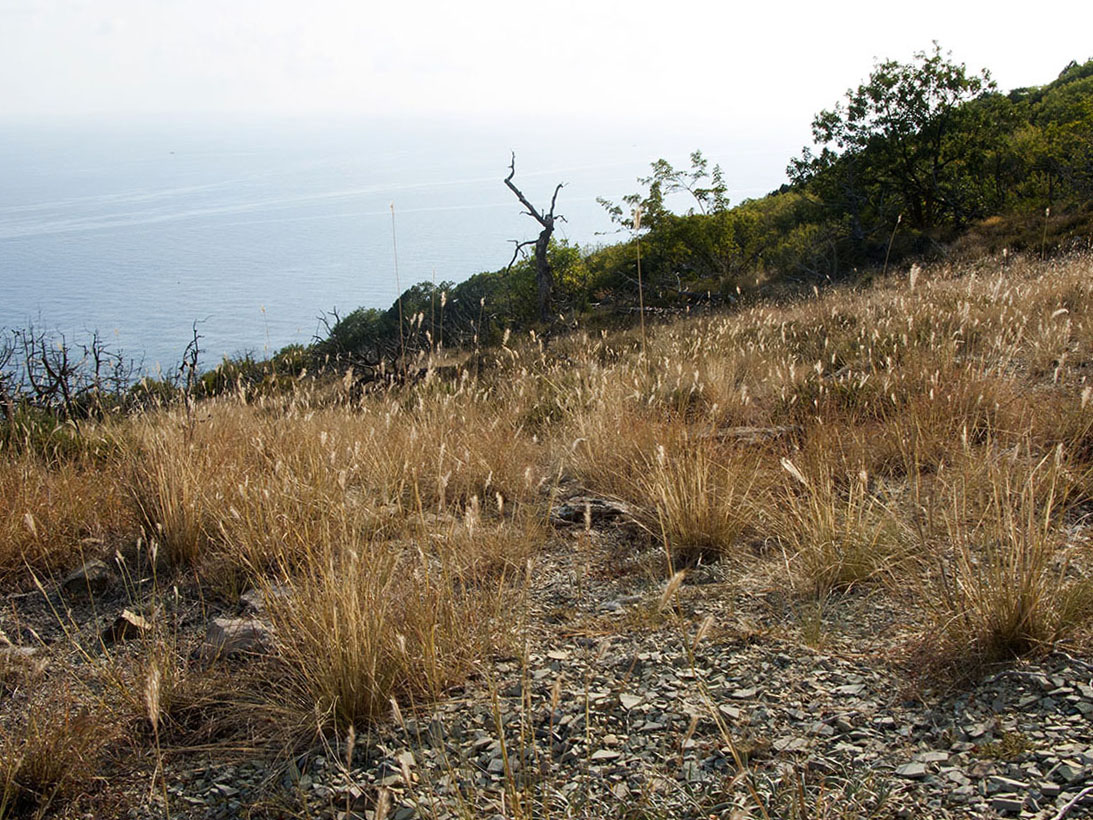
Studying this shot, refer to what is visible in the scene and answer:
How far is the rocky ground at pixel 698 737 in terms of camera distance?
1703 mm

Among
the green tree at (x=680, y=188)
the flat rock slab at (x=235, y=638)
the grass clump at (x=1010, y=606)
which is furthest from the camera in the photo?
the green tree at (x=680, y=188)

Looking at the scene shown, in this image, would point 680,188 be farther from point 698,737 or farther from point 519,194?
point 698,737

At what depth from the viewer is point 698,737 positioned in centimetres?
202

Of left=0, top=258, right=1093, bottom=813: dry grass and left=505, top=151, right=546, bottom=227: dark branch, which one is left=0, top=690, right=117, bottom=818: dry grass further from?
left=505, top=151, right=546, bottom=227: dark branch

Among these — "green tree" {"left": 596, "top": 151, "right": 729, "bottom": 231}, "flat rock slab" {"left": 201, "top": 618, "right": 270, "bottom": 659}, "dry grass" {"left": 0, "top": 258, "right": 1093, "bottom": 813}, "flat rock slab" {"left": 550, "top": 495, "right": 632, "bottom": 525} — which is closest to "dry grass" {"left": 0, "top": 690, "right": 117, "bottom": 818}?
"dry grass" {"left": 0, "top": 258, "right": 1093, "bottom": 813}

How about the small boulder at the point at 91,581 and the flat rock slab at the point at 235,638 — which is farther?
the small boulder at the point at 91,581

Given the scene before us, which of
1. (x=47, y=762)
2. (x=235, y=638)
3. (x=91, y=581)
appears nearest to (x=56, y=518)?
(x=91, y=581)

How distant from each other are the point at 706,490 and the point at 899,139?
2070 cm

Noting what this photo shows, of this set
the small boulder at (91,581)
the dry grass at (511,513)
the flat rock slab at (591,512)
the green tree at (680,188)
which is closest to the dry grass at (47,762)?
the dry grass at (511,513)

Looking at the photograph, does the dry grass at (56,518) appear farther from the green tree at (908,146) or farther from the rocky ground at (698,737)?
the green tree at (908,146)

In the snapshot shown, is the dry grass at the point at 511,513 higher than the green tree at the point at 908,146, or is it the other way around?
the green tree at the point at 908,146

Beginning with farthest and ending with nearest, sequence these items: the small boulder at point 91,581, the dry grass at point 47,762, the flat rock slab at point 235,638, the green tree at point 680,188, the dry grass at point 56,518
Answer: the green tree at point 680,188 → the dry grass at point 56,518 → the small boulder at point 91,581 → the flat rock slab at point 235,638 → the dry grass at point 47,762

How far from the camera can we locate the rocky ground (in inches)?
67.1

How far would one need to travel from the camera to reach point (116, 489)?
4.29 m
